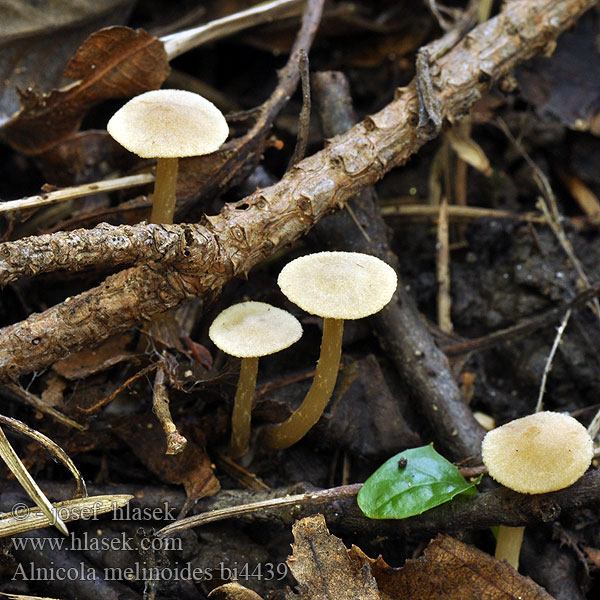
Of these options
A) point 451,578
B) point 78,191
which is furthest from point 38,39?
point 451,578

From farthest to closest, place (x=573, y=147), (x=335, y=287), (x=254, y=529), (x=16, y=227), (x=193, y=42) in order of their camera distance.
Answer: (x=573, y=147)
(x=193, y=42)
(x=16, y=227)
(x=254, y=529)
(x=335, y=287)

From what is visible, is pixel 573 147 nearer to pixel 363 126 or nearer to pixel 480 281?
pixel 480 281

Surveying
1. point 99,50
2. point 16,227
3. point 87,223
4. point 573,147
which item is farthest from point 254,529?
point 573,147

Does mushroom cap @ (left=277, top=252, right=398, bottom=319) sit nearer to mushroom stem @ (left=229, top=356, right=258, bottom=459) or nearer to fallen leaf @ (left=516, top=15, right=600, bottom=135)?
mushroom stem @ (left=229, top=356, right=258, bottom=459)

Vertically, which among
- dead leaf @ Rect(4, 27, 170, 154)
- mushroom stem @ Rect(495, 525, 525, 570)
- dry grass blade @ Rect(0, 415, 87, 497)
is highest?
dead leaf @ Rect(4, 27, 170, 154)

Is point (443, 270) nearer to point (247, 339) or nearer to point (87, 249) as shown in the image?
point (247, 339)

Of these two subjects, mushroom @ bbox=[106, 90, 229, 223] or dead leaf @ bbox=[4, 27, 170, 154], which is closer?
mushroom @ bbox=[106, 90, 229, 223]

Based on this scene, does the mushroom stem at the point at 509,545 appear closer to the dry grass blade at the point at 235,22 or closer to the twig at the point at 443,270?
the twig at the point at 443,270

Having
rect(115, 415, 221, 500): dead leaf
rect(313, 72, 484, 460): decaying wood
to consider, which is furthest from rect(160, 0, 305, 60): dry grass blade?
rect(115, 415, 221, 500): dead leaf
